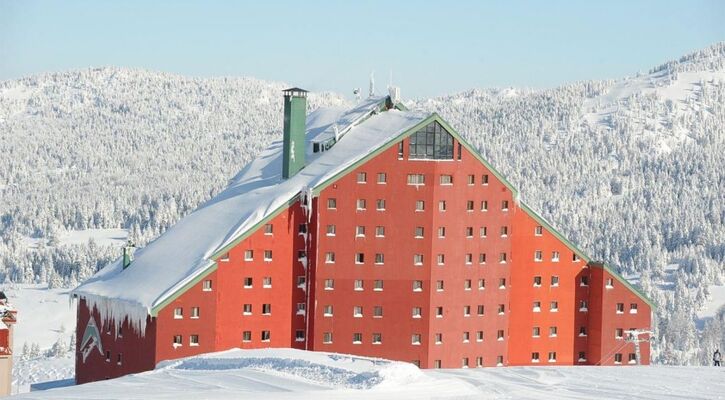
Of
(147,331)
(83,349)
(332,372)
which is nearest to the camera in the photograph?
(332,372)

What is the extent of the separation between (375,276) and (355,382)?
31.0 meters

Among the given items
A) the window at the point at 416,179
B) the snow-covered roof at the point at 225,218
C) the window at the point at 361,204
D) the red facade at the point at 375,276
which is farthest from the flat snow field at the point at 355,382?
the window at the point at 416,179

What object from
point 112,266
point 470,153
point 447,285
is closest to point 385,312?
point 447,285

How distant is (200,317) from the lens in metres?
84.5

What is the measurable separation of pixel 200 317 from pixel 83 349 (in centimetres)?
1084

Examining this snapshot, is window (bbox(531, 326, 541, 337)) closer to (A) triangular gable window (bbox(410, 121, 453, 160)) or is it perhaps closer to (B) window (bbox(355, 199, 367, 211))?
(A) triangular gable window (bbox(410, 121, 453, 160))

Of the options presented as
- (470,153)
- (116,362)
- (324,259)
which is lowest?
(116,362)

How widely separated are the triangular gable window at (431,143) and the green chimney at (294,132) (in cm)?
802

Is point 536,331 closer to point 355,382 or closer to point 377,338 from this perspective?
point 377,338

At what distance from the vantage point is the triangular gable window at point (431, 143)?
87.8 metres

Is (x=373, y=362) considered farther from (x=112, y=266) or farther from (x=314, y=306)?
(x=112, y=266)

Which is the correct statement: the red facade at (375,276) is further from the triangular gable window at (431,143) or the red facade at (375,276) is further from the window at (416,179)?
the triangular gable window at (431,143)

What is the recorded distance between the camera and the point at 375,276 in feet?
288

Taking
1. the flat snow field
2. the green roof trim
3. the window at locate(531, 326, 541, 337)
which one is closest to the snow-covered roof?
the green roof trim
